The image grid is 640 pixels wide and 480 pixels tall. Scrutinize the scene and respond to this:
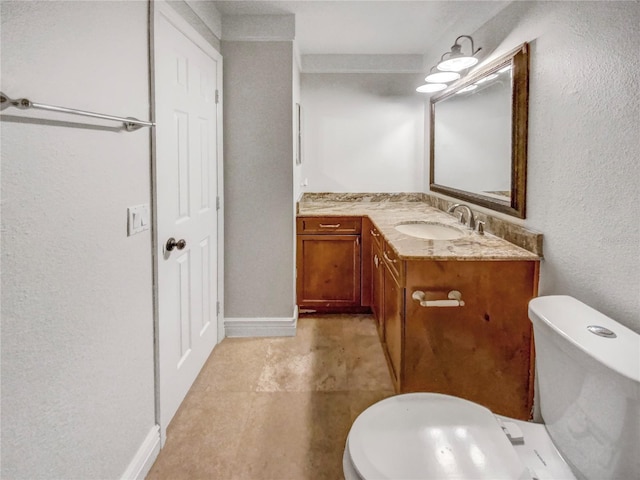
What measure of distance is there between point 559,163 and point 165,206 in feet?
5.44

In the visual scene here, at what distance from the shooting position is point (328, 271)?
3422mm

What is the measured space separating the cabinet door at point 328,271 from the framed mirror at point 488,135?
88cm

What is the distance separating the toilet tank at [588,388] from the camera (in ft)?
2.97

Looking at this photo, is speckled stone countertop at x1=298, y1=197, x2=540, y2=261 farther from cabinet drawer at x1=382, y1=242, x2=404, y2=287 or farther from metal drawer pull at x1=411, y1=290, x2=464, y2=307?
metal drawer pull at x1=411, y1=290, x2=464, y2=307

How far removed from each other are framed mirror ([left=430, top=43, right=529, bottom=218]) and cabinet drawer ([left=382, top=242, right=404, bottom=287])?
630 millimetres

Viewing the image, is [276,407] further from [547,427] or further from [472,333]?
[547,427]

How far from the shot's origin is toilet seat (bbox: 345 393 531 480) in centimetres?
100

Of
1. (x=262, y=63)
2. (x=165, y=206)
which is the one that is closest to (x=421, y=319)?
(x=165, y=206)

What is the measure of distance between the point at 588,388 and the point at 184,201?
1823 mm

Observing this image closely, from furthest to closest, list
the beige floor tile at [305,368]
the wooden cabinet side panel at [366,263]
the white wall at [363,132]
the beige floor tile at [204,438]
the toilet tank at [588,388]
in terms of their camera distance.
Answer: the white wall at [363,132], the wooden cabinet side panel at [366,263], the beige floor tile at [305,368], the beige floor tile at [204,438], the toilet tank at [588,388]

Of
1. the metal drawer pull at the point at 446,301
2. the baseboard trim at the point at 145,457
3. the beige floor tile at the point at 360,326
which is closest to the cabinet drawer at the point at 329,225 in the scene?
the beige floor tile at the point at 360,326

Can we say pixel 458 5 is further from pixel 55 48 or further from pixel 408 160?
pixel 55 48

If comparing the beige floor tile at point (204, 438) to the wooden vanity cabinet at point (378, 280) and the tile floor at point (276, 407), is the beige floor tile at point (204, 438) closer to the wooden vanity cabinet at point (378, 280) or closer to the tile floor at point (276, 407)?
the tile floor at point (276, 407)

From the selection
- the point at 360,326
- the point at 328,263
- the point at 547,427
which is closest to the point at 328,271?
the point at 328,263
